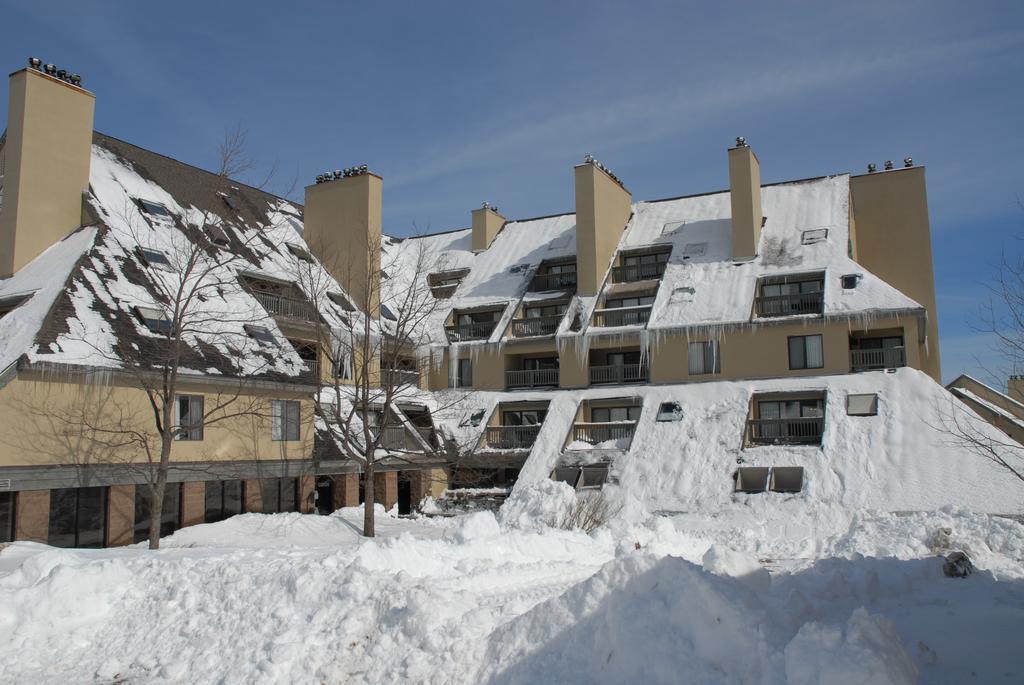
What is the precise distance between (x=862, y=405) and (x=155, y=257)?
2201cm

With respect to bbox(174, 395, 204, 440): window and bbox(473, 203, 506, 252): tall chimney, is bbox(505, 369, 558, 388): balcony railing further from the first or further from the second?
bbox(174, 395, 204, 440): window

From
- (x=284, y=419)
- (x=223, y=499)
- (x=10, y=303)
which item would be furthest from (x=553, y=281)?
(x=10, y=303)

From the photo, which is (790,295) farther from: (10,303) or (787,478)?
(10,303)

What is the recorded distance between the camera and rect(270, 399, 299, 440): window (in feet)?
82.9

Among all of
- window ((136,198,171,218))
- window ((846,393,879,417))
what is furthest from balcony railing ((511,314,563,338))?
window ((136,198,171,218))

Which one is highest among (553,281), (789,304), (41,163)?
(41,163)

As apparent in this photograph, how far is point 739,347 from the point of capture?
30922mm

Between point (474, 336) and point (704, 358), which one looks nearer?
point (704, 358)

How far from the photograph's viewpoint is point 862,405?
27234 mm

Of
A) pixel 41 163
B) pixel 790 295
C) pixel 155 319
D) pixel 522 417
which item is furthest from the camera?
pixel 522 417

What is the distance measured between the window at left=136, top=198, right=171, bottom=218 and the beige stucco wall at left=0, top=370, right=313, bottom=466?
7.50 meters

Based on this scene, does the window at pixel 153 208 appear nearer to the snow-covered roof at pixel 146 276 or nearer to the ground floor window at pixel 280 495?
the snow-covered roof at pixel 146 276

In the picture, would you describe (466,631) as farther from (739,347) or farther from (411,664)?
(739,347)

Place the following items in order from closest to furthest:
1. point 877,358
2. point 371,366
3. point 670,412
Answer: point 670,412
point 877,358
point 371,366
